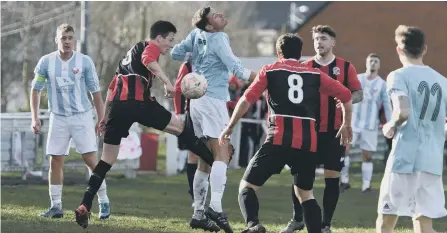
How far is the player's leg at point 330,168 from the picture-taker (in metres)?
10.8

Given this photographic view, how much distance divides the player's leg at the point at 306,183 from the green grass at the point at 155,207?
166 centimetres

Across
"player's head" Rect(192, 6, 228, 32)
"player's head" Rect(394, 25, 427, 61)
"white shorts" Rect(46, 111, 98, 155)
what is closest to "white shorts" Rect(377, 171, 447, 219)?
"player's head" Rect(394, 25, 427, 61)

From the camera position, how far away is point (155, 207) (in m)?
14.0

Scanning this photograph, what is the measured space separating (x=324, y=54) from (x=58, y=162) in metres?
3.33

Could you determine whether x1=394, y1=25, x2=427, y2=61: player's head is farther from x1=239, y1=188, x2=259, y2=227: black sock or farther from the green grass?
the green grass

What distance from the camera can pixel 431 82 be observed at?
27.5 ft

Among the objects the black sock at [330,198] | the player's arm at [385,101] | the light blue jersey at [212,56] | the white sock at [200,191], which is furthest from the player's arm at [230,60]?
the player's arm at [385,101]

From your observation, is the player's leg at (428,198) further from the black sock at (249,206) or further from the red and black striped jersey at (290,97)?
the black sock at (249,206)

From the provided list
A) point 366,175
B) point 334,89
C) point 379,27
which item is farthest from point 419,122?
point 379,27

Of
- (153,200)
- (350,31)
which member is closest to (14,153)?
(153,200)

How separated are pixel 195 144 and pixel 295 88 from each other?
1.68m

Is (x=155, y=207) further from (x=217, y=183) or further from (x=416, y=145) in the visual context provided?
(x=416, y=145)

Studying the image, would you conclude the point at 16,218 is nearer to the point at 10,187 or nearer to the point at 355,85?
the point at 355,85

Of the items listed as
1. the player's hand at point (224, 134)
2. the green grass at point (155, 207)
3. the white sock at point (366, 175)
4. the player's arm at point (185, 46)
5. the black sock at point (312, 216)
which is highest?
the player's arm at point (185, 46)
